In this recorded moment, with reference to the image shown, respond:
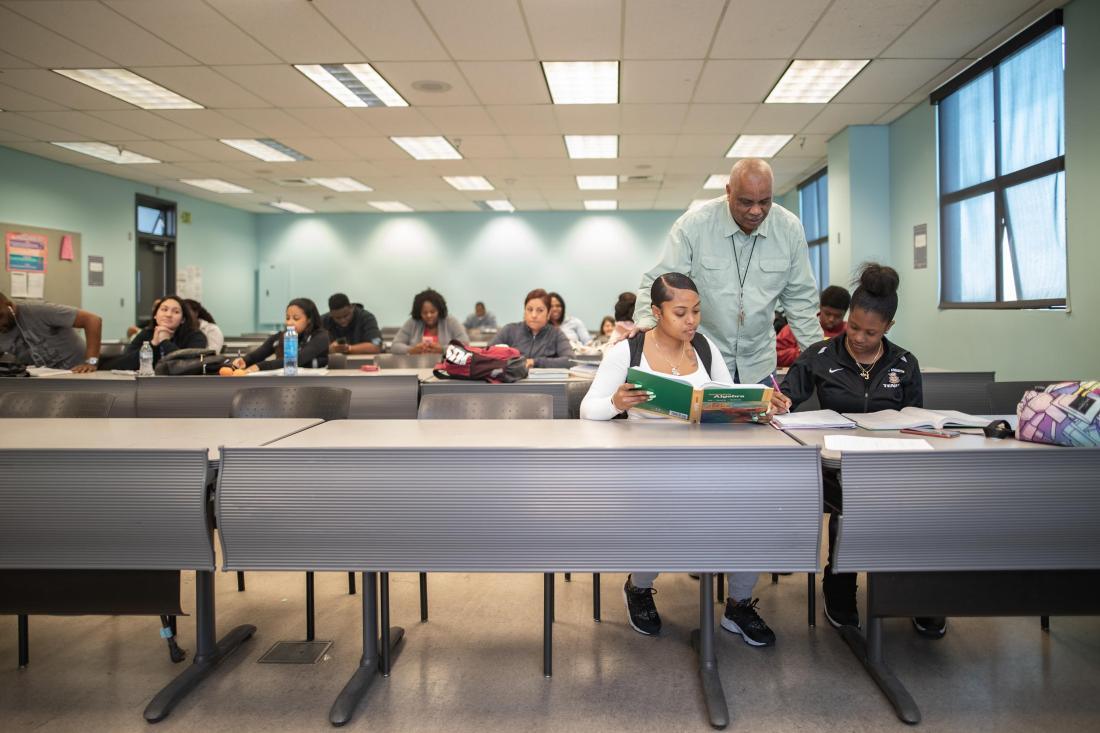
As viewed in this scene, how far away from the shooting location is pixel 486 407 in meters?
2.70

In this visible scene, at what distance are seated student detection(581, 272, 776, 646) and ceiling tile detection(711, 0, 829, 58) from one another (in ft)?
10.1

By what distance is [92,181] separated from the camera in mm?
9836

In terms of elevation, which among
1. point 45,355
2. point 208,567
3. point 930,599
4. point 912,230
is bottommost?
point 930,599

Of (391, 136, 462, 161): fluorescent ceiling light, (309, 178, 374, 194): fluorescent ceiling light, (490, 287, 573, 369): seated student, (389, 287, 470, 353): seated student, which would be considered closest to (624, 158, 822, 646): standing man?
(490, 287, 573, 369): seated student

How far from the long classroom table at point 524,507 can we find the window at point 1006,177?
13.7ft

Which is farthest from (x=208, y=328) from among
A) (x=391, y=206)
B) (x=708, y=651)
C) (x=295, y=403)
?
(x=391, y=206)

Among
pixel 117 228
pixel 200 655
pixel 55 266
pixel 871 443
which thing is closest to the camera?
pixel 871 443

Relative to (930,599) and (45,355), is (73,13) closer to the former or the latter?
(45,355)

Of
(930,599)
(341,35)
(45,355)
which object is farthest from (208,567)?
(341,35)

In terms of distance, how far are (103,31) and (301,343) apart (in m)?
2.69

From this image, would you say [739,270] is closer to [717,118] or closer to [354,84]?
[354,84]

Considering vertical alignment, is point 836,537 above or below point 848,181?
below

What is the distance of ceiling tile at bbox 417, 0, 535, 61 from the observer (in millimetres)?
4578

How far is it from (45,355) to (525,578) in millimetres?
3650
